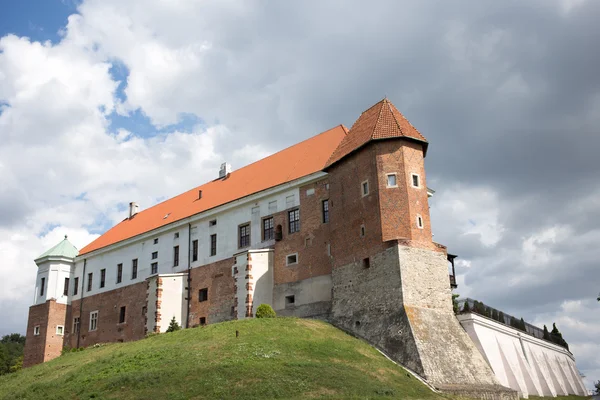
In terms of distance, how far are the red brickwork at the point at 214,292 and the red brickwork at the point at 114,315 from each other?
3853 mm

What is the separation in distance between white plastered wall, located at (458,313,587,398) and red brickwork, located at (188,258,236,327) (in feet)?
50.4

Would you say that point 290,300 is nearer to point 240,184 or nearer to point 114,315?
point 240,184

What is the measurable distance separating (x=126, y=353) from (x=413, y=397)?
14.3 meters

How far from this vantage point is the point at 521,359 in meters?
34.5

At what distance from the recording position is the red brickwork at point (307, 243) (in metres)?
36.2

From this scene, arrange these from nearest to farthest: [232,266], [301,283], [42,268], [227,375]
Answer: [227,375] → [301,283] → [232,266] → [42,268]

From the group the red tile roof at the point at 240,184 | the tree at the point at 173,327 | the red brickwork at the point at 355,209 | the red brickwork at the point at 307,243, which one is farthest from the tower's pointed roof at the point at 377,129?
the tree at the point at 173,327

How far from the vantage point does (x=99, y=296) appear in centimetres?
5053

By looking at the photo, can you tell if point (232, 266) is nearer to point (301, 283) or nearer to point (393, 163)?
point (301, 283)

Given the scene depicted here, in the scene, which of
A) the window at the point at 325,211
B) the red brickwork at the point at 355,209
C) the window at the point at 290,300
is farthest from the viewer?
the window at the point at 325,211

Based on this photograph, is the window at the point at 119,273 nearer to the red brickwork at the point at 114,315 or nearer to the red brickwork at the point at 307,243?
the red brickwork at the point at 114,315

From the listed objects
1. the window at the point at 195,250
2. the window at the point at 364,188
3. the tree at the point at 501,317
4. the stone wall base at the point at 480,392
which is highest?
the window at the point at 364,188

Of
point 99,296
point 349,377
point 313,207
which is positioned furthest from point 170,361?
point 99,296

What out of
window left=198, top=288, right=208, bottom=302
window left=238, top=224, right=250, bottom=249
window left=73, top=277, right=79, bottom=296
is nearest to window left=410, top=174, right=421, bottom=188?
window left=238, top=224, right=250, bottom=249
